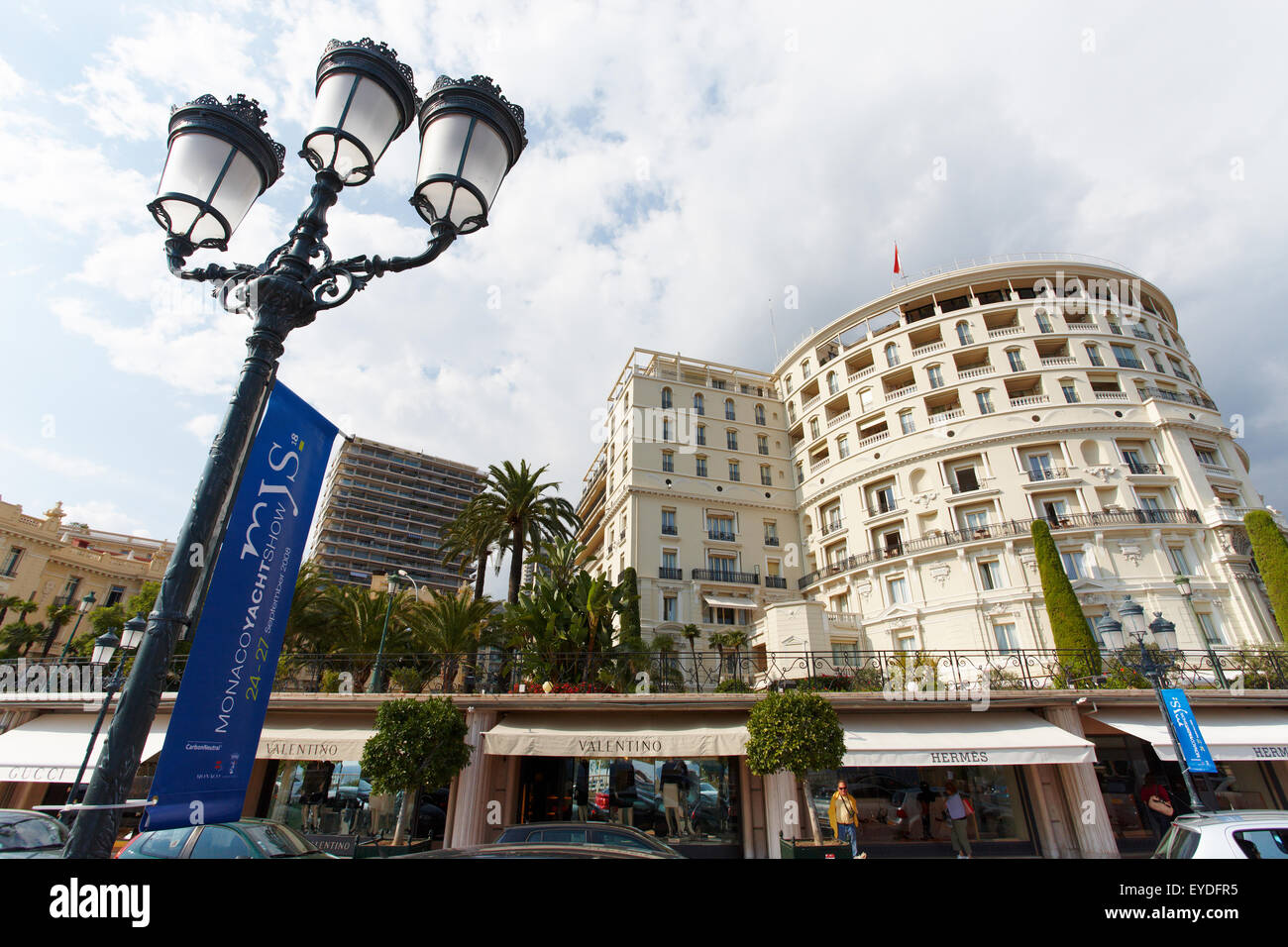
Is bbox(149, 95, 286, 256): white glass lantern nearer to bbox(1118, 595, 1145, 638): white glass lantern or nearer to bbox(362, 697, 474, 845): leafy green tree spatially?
bbox(362, 697, 474, 845): leafy green tree

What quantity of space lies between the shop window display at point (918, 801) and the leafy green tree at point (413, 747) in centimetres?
872

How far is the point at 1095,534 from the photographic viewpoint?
2892 centimetres

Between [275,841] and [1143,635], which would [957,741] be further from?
[275,841]

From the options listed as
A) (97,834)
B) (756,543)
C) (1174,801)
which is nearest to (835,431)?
(756,543)

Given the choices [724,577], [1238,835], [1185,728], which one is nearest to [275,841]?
[1238,835]

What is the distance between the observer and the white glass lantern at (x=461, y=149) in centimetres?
465

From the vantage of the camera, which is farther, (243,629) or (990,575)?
(990,575)

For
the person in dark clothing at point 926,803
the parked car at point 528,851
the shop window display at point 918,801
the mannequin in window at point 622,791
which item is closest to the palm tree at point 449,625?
the mannequin in window at point 622,791

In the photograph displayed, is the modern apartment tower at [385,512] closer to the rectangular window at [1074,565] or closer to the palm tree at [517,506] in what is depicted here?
the palm tree at [517,506]

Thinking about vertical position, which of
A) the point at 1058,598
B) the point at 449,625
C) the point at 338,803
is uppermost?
the point at 1058,598

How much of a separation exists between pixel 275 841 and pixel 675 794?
9860 mm

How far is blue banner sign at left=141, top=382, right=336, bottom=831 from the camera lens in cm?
357

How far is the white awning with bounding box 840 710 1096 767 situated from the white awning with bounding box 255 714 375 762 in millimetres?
11143

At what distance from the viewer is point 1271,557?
25672mm
